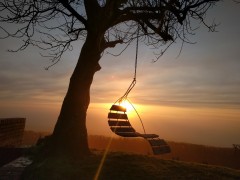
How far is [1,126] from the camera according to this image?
52.2 feet

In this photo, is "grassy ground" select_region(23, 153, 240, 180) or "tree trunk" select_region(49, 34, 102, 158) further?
"tree trunk" select_region(49, 34, 102, 158)

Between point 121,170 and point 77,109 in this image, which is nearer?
point 121,170

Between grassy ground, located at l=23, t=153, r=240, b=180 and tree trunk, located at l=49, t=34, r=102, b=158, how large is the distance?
62 cm

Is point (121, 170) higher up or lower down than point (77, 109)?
lower down

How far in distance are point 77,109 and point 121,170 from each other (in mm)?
3253

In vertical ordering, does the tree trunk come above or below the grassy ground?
above

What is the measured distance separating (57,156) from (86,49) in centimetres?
388

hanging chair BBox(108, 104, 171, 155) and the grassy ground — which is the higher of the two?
hanging chair BBox(108, 104, 171, 155)

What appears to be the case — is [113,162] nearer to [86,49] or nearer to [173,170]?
[173,170]

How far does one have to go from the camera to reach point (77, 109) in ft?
37.0

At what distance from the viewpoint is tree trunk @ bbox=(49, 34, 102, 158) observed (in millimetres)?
10938

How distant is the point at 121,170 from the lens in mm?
8867

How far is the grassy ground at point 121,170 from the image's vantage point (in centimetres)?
854

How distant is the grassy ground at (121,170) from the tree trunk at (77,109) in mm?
624
